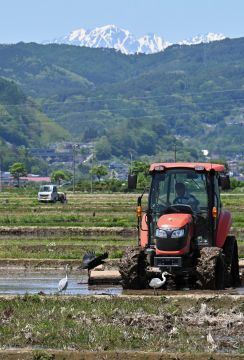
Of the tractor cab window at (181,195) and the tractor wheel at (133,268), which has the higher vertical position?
the tractor cab window at (181,195)

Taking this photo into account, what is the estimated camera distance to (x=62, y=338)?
12734 millimetres

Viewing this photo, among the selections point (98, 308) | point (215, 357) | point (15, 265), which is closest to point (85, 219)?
point (15, 265)

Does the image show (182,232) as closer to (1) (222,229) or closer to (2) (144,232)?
(2) (144,232)

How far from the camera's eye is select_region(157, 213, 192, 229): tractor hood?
1855 centimetres

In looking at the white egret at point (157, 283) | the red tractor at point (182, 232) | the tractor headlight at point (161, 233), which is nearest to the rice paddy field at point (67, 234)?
the red tractor at point (182, 232)

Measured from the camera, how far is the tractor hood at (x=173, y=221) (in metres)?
18.5

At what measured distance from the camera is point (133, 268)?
18859 mm

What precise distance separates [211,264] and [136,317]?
426cm

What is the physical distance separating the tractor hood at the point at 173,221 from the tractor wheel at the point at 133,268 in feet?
2.29

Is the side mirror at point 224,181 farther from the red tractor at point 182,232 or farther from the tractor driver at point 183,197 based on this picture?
the tractor driver at point 183,197

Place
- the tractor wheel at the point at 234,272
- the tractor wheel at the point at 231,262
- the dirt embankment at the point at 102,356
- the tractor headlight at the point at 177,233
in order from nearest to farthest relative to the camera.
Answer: the dirt embankment at the point at 102,356
the tractor headlight at the point at 177,233
the tractor wheel at the point at 231,262
the tractor wheel at the point at 234,272

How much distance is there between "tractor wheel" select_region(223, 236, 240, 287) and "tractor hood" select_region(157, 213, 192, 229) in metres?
1.53

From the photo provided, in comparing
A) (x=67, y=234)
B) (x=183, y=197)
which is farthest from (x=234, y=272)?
(x=67, y=234)

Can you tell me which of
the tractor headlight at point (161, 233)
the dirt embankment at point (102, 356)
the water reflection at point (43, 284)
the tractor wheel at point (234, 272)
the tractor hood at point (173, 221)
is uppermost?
the tractor hood at point (173, 221)
